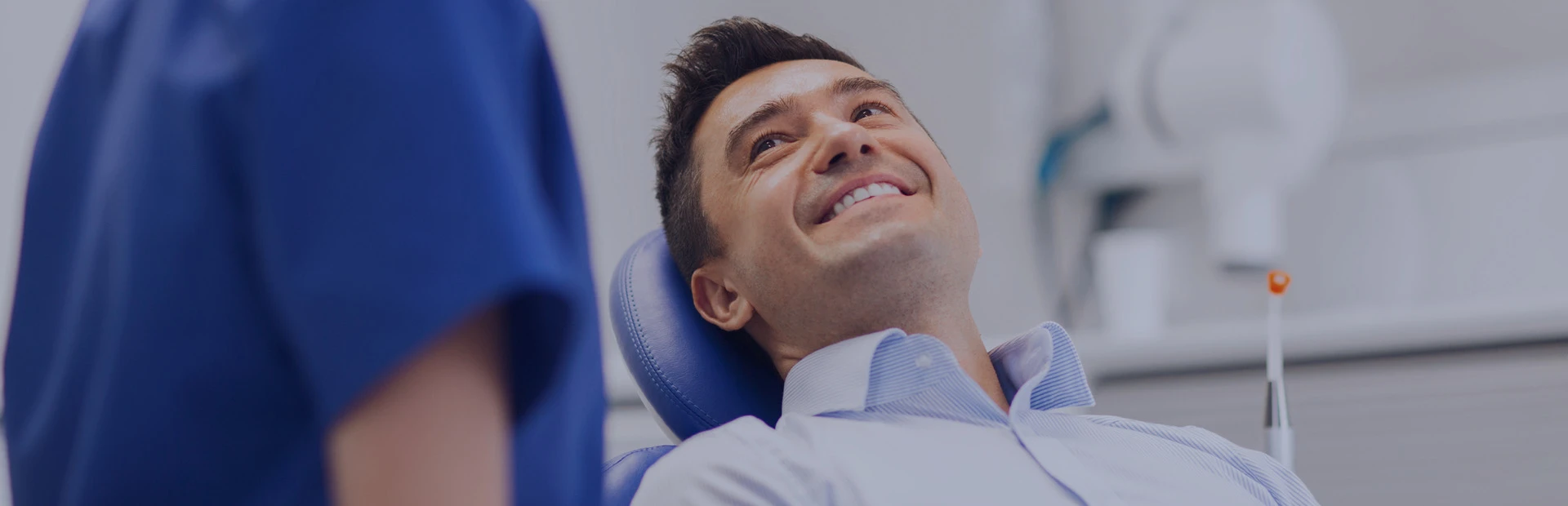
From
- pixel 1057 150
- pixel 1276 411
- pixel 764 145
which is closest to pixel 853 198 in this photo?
pixel 764 145

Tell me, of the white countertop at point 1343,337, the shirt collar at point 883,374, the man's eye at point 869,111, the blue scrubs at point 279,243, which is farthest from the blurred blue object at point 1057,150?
the blue scrubs at point 279,243

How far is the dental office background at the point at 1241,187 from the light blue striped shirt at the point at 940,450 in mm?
275

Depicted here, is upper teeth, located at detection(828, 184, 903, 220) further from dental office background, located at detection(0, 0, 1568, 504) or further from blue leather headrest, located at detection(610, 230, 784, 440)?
dental office background, located at detection(0, 0, 1568, 504)

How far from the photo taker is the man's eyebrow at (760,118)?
1.33m

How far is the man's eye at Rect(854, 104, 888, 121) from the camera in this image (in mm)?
1372

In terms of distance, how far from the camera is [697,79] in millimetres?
1479

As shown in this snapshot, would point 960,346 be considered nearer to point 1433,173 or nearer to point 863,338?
point 863,338

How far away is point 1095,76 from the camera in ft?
7.20

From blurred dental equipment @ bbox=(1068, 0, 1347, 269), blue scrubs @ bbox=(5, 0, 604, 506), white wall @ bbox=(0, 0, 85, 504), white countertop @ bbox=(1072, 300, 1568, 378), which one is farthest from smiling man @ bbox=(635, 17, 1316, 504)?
white wall @ bbox=(0, 0, 85, 504)

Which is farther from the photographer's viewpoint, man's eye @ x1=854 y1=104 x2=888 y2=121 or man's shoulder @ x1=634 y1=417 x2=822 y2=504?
man's eye @ x1=854 y1=104 x2=888 y2=121

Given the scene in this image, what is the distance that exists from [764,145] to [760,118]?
3cm

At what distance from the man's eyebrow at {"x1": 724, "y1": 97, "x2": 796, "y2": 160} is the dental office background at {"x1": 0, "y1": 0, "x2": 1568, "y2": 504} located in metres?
0.56

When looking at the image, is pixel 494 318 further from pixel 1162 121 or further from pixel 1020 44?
pixel 1020 44

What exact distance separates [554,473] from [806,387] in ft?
2.38
